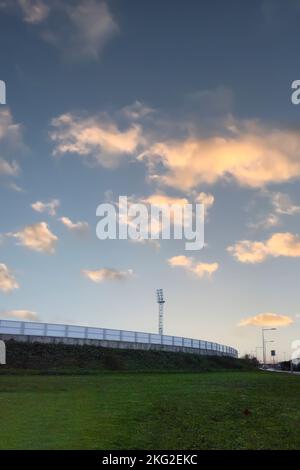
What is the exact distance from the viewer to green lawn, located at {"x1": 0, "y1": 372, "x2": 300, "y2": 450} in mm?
17297

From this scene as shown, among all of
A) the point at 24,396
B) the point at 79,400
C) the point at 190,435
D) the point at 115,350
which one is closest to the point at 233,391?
the point at 79,400

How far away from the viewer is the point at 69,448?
15711 mm

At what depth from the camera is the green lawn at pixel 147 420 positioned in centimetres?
1730

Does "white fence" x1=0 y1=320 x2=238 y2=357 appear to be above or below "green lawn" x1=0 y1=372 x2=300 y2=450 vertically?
above

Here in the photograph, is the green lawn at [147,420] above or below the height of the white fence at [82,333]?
below

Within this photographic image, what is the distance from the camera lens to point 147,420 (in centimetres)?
2153

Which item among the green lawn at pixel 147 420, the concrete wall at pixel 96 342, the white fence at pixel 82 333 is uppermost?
the white fence at pixel 82 333
